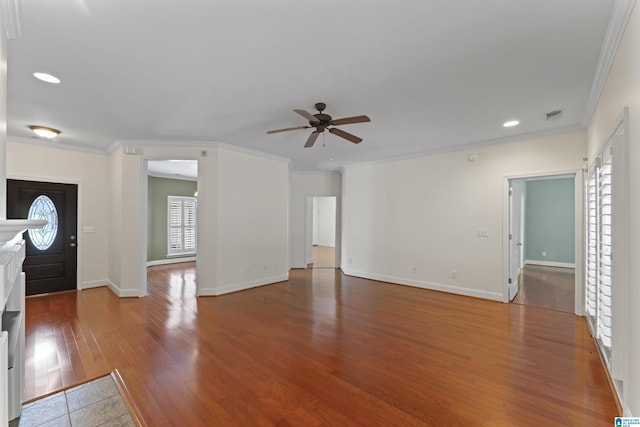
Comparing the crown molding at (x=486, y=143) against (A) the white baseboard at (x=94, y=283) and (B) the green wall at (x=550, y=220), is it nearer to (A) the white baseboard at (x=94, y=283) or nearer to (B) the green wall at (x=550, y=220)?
(B) the green wall at (x=550, y=220)

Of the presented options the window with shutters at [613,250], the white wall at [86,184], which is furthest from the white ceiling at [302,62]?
the white wall at [86,184]

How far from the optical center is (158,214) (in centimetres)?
795

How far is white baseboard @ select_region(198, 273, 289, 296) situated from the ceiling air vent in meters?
5.05

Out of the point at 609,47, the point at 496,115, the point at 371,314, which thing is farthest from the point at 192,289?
the point at 609,47

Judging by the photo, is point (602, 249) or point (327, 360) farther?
point (327, 360)

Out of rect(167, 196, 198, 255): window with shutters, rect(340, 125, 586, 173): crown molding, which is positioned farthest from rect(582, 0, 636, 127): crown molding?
rect(167, 196, 198, 255): window with shutters

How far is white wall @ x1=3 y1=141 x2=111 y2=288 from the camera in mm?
4773

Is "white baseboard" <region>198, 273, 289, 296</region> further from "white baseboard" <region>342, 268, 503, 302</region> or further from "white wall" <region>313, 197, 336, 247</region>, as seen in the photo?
"white wall" <region>313, 197, 336, 247</region>

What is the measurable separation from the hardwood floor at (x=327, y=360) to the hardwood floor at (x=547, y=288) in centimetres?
50

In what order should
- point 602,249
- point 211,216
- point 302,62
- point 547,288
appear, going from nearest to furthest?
point 302,62, point 602,249, point 211,216, point 547,288

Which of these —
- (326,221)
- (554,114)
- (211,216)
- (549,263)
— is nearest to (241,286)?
(211,216)

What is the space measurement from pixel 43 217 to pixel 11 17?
4433 mm

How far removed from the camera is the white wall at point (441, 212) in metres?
4.38

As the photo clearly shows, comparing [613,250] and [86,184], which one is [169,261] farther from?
[613,250]
